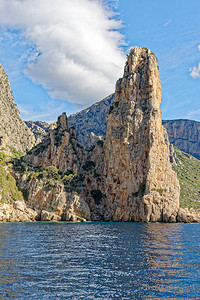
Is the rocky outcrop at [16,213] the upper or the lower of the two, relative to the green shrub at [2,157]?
lower

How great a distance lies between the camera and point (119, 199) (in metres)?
126

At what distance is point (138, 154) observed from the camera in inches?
4988

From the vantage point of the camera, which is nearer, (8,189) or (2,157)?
(8,189)

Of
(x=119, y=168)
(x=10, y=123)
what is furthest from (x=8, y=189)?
(x=10, y=123)

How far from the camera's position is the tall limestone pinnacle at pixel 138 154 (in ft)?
378

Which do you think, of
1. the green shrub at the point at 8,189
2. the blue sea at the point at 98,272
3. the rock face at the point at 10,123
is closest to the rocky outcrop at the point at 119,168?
the green shrub at the point at 8,189

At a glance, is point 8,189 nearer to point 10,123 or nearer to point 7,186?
point 7,186

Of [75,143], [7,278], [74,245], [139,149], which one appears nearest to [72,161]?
[75,143]

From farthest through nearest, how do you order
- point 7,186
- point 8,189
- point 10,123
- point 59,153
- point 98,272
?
point 10,123 < point 59,153 < point 7,186 < point 8,189 < point 98,272

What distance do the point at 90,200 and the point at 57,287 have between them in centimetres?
10394

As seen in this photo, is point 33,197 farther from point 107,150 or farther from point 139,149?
point 139,149

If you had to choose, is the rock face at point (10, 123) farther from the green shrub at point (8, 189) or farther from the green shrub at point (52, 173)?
the green shrub at point (8, 189)

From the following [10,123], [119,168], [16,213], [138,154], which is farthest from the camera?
[10,123]

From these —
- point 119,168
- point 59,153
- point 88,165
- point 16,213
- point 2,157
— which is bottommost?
point 16,213
